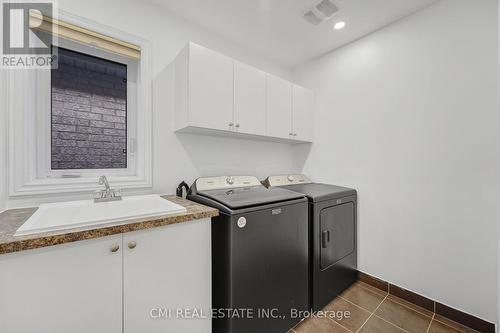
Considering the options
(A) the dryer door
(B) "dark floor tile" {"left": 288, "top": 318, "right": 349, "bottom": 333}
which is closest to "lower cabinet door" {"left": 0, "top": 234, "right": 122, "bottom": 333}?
(B) "dark floor tile" {"left": 288, "top": 318, "right": 349, "bottom": 333}

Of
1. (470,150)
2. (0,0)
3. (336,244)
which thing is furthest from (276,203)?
(0,0)

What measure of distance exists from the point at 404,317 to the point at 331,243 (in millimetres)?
749

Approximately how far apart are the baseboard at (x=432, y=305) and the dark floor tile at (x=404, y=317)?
105mm

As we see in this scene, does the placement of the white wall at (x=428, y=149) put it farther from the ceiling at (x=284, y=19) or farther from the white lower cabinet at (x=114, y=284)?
the white lower cabinet at (x=114, y=284)

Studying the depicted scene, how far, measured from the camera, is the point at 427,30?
5.64 ft

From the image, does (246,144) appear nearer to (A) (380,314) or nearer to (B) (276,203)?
(B) (276,203)

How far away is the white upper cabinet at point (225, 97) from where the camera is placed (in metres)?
1.57

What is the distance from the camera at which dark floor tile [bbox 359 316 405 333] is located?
4.93 feet

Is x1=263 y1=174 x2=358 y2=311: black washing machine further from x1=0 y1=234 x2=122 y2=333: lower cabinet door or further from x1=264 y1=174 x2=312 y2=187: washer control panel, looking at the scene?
x1=0 y1=234 x2=122 y2=333: lower cabinet door

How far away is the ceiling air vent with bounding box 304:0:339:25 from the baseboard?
2.52 metres

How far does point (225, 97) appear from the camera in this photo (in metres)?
1.71

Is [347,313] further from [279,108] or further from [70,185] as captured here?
[70,185]

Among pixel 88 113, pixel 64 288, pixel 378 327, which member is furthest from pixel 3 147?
pixel 378 327

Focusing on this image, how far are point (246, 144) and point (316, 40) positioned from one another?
4.41ft
